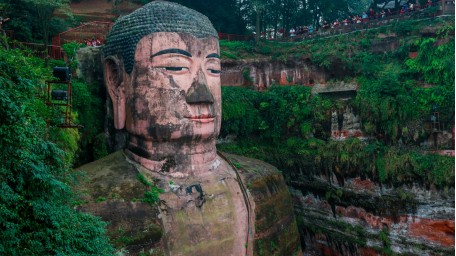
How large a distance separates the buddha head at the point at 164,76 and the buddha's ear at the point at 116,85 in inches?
0.9

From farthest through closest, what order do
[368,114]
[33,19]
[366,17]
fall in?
[366,17] → [368,114] → [33,19]

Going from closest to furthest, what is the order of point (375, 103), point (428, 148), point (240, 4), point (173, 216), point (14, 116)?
point (14, 116)
point (173, 216)
point (428, 148)
point (375, 103)
point (240, 4)

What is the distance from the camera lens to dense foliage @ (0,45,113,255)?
16.2 ft

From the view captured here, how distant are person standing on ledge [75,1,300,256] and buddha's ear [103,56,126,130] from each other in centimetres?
2

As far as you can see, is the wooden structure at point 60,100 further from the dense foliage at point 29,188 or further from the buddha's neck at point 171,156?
the buddha's neck at point 171,156

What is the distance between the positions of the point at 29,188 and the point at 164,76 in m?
4.27

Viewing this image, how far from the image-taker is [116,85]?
9.73m

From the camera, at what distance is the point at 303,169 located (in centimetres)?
1480

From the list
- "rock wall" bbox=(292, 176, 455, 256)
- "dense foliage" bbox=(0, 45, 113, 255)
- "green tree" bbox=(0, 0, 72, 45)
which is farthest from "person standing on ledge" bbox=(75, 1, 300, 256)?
"rock wall" bbox=(292, 176, 455, 256)

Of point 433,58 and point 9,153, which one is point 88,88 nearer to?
point 9,153

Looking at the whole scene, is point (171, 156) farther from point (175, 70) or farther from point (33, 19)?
point (33, 19)

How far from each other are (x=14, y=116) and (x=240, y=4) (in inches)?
831

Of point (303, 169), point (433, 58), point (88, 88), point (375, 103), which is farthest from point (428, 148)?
point (88, 88)

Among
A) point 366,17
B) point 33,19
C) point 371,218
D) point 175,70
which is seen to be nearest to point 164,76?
point 175,70
